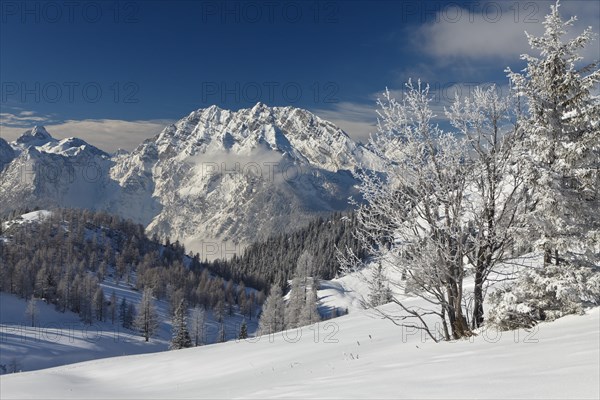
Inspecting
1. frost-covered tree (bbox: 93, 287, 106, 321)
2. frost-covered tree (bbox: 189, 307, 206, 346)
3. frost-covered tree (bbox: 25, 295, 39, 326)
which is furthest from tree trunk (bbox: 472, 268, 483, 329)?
frost-covered tree (bbox: 93, 287, 106, 321)

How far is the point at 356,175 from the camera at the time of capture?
13.1 meters

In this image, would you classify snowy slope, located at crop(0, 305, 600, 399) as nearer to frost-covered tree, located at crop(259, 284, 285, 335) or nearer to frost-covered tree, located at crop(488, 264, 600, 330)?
frost-covered tree, located at crop(488, 264, 600, 330)

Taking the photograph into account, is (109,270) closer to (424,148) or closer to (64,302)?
(64,302)

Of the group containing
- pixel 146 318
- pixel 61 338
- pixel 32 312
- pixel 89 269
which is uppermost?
pixel 89 269

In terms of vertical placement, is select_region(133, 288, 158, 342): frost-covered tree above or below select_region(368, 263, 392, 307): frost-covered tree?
below

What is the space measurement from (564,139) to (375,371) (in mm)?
9161

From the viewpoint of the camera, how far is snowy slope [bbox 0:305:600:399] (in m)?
6.32

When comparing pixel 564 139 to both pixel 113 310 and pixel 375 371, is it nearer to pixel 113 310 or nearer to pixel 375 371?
pixel 375 371

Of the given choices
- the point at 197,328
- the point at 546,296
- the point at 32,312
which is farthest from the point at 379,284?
the point at 32,312

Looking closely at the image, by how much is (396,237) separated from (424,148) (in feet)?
8.53

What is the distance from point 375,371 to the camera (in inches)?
355

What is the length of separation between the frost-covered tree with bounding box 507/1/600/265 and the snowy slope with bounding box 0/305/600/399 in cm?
209

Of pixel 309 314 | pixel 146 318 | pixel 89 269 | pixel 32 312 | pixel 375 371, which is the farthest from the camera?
pixel 89 269

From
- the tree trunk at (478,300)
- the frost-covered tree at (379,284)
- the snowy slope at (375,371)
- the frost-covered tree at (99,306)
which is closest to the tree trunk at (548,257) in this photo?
the snowy slope at (375,371)
